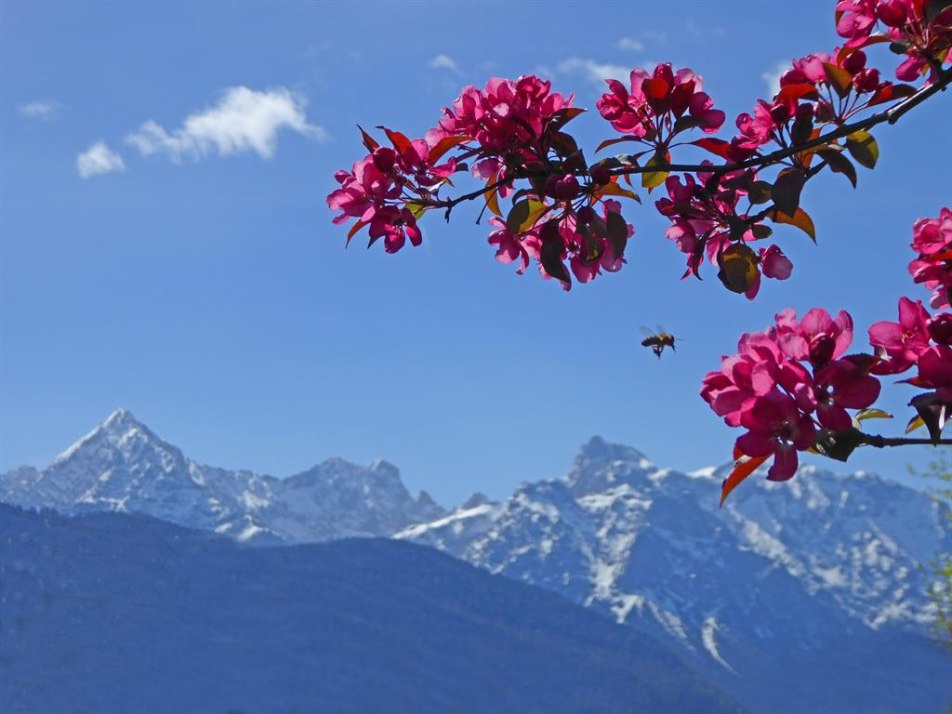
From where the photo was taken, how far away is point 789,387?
95.5 inches

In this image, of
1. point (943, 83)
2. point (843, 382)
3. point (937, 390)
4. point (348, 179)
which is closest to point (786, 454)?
point (843, 382)

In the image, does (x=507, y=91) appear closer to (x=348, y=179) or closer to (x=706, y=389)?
(x=348, y=179)

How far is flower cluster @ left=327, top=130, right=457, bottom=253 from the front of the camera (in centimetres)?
323

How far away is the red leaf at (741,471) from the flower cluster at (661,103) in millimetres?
948

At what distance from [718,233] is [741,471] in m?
1.09

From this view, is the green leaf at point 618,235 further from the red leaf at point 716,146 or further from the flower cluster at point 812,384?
the flower cluster at point 812,384

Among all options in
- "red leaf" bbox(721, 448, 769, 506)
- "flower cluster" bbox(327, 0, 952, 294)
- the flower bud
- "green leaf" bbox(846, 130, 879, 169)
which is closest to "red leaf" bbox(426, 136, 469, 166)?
"flower cluster" bbox(327, 0, 952, 294)

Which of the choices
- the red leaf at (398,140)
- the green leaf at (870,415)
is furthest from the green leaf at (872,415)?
the red leaf at (398,140)

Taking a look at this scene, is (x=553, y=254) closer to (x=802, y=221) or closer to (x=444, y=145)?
(x=444, y=145)

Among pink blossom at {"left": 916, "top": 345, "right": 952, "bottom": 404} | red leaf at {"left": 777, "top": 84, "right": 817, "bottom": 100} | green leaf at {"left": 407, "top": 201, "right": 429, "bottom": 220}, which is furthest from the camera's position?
green leaf at {"left": 407, "top": 201, "right": 429, "bottom": 220}

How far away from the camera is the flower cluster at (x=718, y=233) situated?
3.32m

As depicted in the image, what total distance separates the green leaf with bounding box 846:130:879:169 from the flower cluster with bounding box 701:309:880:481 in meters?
0.49

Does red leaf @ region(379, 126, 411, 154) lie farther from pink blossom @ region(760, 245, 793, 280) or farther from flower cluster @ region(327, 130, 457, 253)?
pink blossom @ region(760, 245, 793, 280)

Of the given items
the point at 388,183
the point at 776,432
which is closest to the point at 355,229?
the point at 388,183
